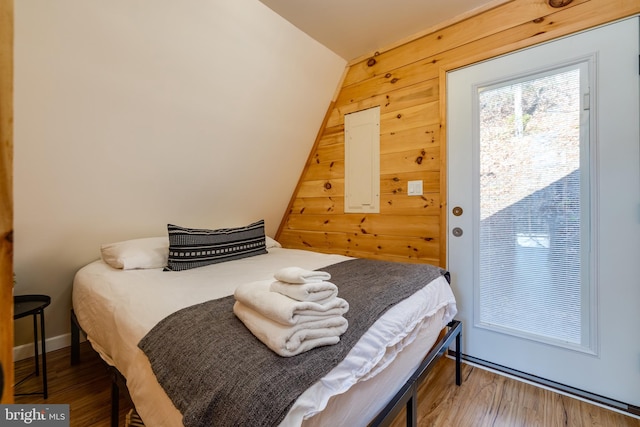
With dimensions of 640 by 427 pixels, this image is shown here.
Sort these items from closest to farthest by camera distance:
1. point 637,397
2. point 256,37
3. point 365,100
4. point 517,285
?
point 637,397 → point 517,285 → point 256,37 → point 365,100

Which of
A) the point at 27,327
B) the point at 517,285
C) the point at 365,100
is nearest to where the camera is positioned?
the point at 517,285

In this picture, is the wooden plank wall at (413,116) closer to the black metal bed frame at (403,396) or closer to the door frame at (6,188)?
the black metal bed frame at (403,396)

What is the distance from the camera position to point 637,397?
1.44 m

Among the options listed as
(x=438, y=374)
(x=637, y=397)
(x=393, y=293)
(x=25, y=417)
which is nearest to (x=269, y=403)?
(x=25, y=417)

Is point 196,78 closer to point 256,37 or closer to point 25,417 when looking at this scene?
point 256,37

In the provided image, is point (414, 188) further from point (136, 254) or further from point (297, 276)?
point (136, 254)

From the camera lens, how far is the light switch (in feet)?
7.05

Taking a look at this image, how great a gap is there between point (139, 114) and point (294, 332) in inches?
67.8

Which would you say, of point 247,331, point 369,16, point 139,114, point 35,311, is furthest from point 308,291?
point 369,16

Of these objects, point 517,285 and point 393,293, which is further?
point 517,285

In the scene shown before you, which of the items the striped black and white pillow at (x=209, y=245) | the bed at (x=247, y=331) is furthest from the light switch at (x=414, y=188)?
the striped black and white pillow at (x=209, y=245)

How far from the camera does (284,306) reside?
814mm

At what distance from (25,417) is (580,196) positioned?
2296mm

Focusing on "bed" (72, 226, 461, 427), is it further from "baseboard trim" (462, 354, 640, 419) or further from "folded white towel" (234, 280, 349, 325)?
"baseboard trim" (462, 354, 640, 419)
